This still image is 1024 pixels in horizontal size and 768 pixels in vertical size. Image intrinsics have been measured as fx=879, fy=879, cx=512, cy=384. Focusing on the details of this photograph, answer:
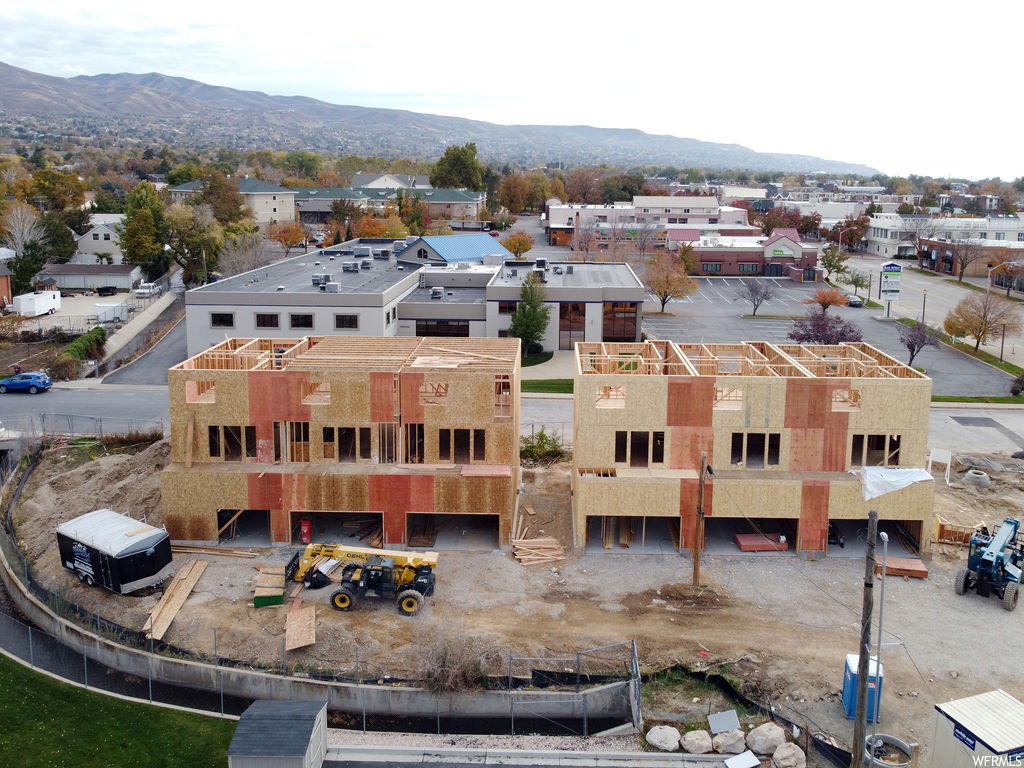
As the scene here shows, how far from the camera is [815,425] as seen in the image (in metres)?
32.9

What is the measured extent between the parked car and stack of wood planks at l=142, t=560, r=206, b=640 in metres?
55.0

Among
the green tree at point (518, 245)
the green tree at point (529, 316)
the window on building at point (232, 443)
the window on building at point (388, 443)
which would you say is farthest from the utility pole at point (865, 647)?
the green tree at point (518, 245)

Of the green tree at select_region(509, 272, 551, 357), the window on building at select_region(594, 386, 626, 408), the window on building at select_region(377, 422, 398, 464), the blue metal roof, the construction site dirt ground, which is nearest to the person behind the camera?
the construction site dirt ground

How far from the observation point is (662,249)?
362 feet

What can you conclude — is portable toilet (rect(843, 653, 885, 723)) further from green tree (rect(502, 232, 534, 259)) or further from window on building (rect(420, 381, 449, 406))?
green tree (rect(502, 232, 534, 259))

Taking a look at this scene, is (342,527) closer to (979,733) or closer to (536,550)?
(536,550)

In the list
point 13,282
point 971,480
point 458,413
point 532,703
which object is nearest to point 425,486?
point 458,413

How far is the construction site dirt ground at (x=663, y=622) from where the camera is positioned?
24797 mm

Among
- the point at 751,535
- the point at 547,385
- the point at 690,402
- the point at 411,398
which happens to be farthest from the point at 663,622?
the point at 547,385

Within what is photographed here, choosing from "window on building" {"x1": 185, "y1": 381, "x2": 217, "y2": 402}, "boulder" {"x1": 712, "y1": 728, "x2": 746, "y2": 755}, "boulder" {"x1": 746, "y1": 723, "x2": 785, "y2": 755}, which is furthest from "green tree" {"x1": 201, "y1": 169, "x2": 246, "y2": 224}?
"boulder" {"x1": 746, "y1": 723, "x2": 785, "y2": 755}

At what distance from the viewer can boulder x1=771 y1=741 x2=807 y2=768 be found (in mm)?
21406

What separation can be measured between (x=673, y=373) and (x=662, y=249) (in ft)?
256

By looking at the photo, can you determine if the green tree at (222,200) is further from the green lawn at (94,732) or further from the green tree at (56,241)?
the green lawn at (94,732)

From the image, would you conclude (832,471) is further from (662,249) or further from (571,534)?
(662,249)
